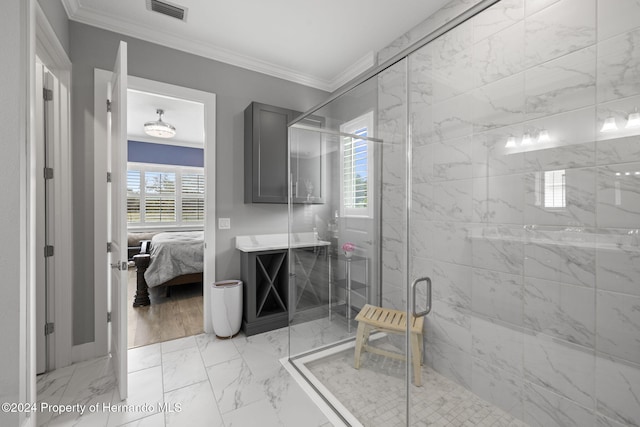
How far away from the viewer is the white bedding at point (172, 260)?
3516mm

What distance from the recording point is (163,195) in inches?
248

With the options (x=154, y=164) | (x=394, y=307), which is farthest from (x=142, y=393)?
(x=154, y=164)

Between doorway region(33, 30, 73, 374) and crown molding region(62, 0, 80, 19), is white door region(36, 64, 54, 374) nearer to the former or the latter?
doorway region(33, 30, 73, 374)

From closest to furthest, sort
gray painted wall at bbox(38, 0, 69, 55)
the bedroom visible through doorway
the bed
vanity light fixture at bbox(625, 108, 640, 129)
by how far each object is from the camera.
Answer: vanity light fixture at bbox(625, 108, 640, 129)
gray painted wall at bbox(38, 0, 69, 55)
the bedroom visible through doorway
the bed

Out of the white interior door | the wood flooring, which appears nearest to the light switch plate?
the wood flooring

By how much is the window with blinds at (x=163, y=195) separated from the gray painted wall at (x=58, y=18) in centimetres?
434

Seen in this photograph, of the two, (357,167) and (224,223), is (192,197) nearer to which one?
(224,223)

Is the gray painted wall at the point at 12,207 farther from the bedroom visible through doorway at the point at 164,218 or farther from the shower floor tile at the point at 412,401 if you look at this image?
the shower floor tile at the point at 412,401

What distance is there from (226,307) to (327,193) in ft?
4.81

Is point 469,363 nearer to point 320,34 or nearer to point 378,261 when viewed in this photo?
point 378,261

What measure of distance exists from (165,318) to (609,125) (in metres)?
3.74

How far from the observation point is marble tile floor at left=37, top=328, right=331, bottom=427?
5.07 feet

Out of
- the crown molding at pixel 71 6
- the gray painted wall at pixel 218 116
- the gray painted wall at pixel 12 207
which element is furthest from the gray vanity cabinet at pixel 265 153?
the gray painted wall at pixel 12 207

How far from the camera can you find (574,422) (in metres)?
1.15
